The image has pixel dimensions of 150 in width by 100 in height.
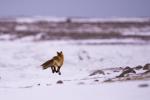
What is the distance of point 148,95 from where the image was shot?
8445 mm

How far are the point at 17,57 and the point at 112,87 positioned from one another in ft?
46.2

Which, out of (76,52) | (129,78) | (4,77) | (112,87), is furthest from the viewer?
(76,52)

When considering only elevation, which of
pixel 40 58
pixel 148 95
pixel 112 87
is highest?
pixel 40 58

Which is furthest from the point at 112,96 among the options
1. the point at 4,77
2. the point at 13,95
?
the point at 4,77

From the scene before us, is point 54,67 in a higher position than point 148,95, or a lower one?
higher

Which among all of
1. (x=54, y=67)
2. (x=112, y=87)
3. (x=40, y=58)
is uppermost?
(x=40, y=58)

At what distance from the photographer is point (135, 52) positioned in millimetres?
26219

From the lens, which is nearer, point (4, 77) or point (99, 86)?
point (99, 86)

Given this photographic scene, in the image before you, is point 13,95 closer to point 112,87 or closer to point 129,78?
point 112,87

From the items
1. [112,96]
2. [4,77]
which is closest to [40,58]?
[4,77]

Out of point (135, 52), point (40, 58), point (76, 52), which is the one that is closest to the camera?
point (40, 58)

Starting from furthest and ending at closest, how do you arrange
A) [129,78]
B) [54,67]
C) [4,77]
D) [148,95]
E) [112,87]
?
[4,77] → [54,67] → [129,78] → [112,87] → [148,95]

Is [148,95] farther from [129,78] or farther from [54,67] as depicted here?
[54,67]

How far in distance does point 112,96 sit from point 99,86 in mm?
1333
